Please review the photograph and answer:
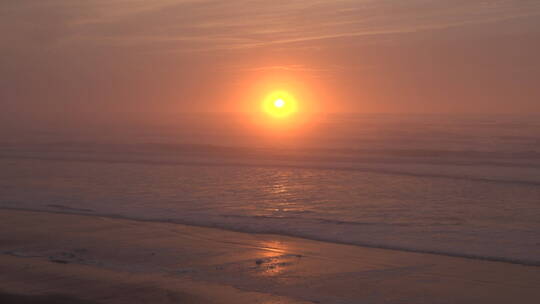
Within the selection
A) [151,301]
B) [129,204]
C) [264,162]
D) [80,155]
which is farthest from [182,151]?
[151,301]

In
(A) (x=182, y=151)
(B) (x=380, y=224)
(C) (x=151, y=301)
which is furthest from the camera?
(A) (x=182, y=151)

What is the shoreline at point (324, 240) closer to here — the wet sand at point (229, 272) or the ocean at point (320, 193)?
the ocean at point (320, 193)

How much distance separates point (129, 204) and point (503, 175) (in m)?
13.5

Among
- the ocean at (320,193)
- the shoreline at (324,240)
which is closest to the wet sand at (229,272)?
the shoreline at (324,240)

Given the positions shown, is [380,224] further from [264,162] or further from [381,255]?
[264,162]

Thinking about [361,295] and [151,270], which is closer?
[361,295]

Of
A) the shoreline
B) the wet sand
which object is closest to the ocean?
the shoreline

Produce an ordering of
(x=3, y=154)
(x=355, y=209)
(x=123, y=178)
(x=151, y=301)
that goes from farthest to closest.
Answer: (x=3, y=154) < (x=123, y=178) < (x=355, y=209) < (x=151, y=301)

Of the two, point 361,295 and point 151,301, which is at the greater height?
point 361,295

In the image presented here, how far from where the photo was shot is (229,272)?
7375 millimetres

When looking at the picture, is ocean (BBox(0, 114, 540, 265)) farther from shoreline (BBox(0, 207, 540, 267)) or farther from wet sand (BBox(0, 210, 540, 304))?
wet sand (BBox(0, 210, 540, 304))

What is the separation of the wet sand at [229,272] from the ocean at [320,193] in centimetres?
86

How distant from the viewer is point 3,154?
2681 cm

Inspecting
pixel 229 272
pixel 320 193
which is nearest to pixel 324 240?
pixel 229 272
